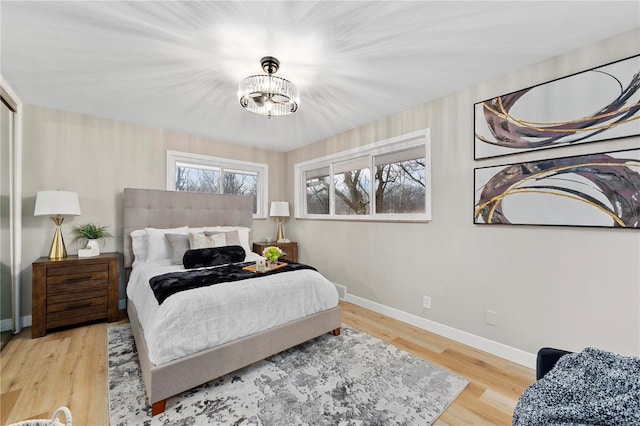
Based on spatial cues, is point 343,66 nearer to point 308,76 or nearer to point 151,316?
point 308,76

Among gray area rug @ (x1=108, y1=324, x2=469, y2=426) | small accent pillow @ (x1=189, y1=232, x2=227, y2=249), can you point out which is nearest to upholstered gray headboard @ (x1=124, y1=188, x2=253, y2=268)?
small accent pillow @ (x1=189, y1=232, x2=227, y2=249)

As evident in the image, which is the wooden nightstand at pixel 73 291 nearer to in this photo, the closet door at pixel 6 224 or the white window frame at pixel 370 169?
the closet door at pixel 6 224

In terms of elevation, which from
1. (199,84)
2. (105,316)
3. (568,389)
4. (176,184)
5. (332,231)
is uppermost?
(199,84)

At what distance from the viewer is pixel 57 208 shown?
282 cm

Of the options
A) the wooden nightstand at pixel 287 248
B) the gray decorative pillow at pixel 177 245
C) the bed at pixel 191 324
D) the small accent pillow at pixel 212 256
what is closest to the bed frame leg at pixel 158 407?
the bed at pixel 191 324

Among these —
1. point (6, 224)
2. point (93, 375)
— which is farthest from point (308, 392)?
point (6, 224)

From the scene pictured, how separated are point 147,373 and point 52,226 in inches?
99.6

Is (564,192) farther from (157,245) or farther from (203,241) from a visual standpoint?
(157,245)

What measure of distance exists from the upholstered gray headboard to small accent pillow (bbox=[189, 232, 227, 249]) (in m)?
0.75

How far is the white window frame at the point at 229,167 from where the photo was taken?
12.7ft

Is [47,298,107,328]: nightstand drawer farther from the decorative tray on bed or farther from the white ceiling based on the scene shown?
the white ceiling

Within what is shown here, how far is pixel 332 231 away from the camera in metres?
4.12

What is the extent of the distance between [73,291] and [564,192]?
4.64 meters

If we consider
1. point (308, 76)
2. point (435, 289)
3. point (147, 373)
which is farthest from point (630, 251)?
point (147, 373)
